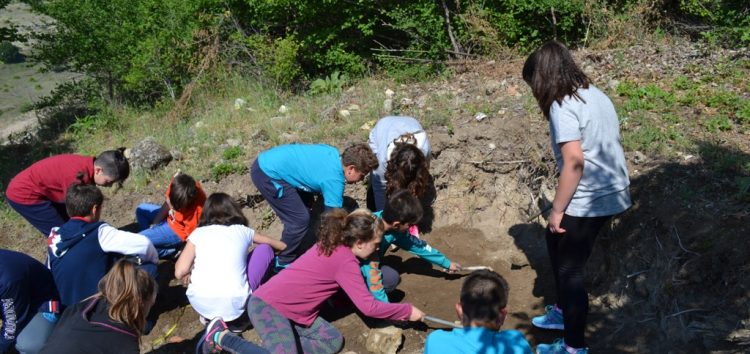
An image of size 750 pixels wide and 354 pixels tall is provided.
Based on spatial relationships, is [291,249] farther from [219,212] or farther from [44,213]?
[44,213]

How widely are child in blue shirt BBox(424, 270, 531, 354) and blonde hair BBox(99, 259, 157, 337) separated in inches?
64.4

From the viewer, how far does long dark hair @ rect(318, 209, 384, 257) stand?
416 cm

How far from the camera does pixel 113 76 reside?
9.48 m

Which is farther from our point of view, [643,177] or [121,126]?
[121,126]

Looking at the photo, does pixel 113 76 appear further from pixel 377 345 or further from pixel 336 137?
pixel 377 345

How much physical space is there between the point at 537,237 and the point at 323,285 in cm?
207

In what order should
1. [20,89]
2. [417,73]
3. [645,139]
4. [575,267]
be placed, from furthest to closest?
[20,89]
[417,73]
[645,139]
[575,267]

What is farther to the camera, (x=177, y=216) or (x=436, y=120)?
(x=436, y=120)

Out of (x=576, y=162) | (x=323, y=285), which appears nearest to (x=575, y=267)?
(x=576, y=162)

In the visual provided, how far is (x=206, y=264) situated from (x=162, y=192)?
2.57 metres

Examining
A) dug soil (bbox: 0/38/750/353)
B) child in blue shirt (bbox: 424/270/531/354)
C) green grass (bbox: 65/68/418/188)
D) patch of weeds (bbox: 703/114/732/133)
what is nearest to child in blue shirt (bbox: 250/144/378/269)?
dug soil (bbox: 0/38/750/353)

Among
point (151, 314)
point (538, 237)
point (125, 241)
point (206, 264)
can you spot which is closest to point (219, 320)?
point (206, 264)

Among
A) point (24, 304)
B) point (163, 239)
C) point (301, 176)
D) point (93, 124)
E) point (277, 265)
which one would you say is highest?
point (301, 176)

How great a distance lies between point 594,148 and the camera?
3.52 m
